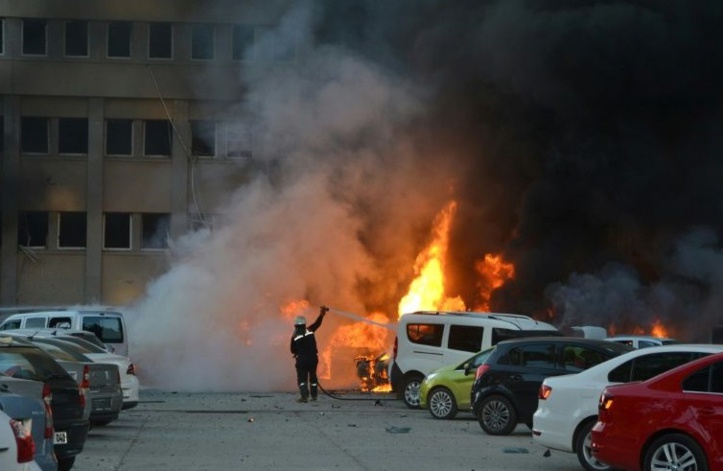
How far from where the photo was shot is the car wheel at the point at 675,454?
435 inches

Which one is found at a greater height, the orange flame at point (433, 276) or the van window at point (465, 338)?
the orange flame at point (433, 276)

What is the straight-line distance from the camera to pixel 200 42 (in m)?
41.5

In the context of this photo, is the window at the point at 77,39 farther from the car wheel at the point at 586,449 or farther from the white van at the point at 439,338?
the car wheel at the point at 586,449

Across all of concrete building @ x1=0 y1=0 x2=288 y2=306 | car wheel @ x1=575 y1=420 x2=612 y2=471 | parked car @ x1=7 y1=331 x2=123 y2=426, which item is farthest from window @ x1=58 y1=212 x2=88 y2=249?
car wheel @ x1=575 y1=420 x2=612 y2=471

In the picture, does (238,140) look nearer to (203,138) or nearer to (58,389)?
(203,138)

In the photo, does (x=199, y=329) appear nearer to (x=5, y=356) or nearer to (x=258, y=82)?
(x=258, y=82)

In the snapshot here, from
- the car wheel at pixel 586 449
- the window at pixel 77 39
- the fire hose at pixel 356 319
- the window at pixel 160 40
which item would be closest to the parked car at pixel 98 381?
the car wheel at pixel 586 449

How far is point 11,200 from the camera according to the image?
41000 millimetres

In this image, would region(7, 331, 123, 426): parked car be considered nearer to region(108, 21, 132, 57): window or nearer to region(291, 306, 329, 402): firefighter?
region(291, 306, 329, 402): firefighter

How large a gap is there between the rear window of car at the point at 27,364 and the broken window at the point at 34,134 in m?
29.7

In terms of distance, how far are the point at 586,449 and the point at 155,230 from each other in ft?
102

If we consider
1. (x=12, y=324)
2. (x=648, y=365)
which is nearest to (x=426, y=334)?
(x=12, y=324)

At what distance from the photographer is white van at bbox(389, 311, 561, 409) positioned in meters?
23.5

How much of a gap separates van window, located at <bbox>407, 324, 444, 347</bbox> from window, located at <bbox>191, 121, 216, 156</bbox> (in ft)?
60.2
